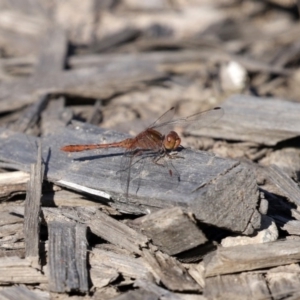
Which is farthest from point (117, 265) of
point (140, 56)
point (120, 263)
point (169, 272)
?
point (140, 56)

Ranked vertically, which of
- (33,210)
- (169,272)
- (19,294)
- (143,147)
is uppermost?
(143,147)

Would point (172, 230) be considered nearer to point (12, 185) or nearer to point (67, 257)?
point (67, 257)

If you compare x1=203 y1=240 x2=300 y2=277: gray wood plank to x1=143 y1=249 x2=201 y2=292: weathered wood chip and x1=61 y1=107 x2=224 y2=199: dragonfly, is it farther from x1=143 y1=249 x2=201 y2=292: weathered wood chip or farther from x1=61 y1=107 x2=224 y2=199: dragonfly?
x1=61 y1=107 x2=224 y2=199: dragonfly

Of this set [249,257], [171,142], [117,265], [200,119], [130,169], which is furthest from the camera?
[200,119]

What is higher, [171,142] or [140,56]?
[140,56]

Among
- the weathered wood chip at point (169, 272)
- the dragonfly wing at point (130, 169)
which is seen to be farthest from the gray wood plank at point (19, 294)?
the dragonfly wing at point (130, 169)

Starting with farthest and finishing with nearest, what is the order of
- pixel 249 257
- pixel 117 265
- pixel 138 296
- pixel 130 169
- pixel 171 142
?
1. pixel 171 142
2. pixel 130 169
3. pixel 117 265
4. pixel 249 257
5. pixel 138 296

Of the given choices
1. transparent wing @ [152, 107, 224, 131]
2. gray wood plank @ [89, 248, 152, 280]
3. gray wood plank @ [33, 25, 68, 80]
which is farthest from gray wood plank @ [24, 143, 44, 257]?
gray wood plank @ [33, 25, 68, 80]
